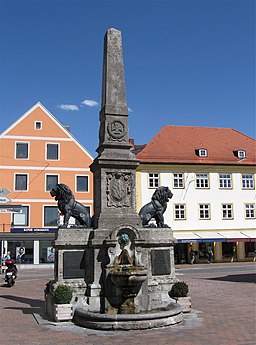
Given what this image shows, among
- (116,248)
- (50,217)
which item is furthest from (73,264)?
(50,217)

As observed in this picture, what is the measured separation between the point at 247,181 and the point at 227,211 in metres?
3.40

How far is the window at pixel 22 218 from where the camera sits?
1314 inches

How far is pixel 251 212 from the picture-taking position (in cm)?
3788

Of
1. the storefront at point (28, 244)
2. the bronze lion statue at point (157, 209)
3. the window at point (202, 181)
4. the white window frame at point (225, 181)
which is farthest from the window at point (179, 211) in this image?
the bronze lion statue at point (157, 209)

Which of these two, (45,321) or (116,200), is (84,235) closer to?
(116,200)

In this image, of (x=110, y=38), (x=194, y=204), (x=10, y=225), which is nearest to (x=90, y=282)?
(x=110, y=38)

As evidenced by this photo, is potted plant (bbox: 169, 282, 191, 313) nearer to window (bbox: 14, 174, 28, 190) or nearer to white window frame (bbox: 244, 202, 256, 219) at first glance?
window (bbox: 14, 174, 28, 190)

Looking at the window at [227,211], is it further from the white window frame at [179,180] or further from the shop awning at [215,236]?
the white window frame at [179,180]

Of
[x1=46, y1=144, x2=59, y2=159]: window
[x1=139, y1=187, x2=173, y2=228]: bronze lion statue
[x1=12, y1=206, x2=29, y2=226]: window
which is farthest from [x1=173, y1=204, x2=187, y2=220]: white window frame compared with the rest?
[x1=139, y1=187, x2=173, y2=228]: bronze lion statue

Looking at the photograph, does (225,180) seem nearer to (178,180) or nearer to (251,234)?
(178,180)

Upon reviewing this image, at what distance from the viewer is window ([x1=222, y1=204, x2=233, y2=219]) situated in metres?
37.1

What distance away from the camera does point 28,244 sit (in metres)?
33.2

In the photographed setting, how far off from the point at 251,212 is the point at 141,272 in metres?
29.9

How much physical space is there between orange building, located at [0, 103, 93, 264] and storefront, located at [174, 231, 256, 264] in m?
8.86
